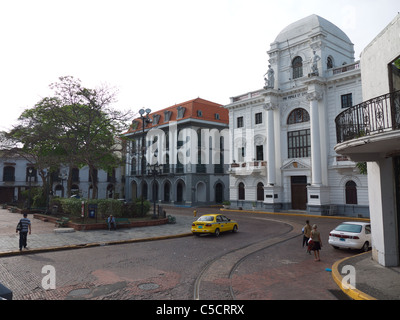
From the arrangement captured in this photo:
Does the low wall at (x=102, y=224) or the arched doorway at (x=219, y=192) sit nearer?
the low wall at (x=102, y=224)

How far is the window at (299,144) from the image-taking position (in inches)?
1286

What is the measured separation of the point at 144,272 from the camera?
378 inches

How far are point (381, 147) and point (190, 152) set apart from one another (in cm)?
3655

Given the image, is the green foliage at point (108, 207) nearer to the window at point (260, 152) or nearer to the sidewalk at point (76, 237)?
the sidewalk at point (76, 237)

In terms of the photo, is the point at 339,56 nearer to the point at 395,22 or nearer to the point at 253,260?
the point at 395,22

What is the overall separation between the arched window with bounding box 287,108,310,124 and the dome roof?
29.5 ft

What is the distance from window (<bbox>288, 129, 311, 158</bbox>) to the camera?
32656 millimetres

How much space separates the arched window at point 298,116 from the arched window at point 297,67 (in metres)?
4.17

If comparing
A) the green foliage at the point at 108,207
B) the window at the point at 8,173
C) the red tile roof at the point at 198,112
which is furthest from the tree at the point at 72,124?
the window at the point at 8,173

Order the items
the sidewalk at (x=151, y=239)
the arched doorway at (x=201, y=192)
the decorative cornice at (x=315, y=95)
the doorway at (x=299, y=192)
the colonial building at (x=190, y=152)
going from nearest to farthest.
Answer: the sidewalk at (x=151, y=239)
the decorative cornice at (x=315, y=95)
the doorway at (x=299, y=192)
the colonial building at (x=190, y=152)
the arched doorway at (x=201, y=192)

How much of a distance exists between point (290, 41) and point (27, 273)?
116 ft

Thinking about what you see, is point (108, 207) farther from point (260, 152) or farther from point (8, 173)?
point (8, 173)

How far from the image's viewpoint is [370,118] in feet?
29.4

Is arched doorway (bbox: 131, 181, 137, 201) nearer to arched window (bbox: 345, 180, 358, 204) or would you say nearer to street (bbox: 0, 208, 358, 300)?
arched window (bbox: 345, 180, 358, 204)
